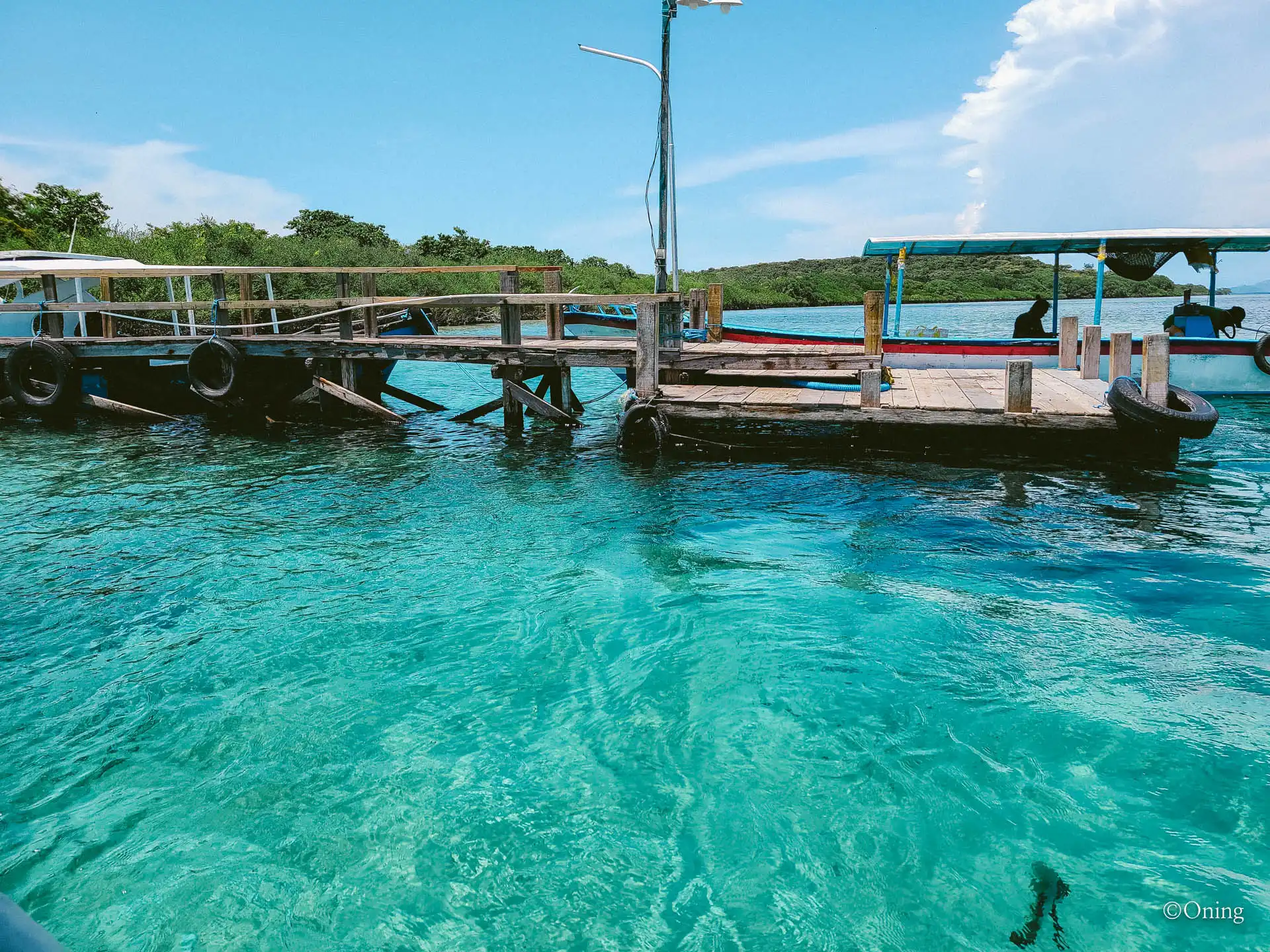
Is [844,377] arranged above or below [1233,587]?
above

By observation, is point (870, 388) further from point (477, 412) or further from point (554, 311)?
point (477, 412)

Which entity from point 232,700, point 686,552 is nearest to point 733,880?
point 232,700

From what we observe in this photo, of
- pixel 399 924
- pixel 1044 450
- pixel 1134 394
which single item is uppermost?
pixel 1134 394

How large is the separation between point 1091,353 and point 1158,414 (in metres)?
4.58

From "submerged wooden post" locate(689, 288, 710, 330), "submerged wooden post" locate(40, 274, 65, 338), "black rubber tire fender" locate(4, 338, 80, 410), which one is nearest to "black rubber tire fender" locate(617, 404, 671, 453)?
"submerged wooden post" locate(689, 288, 710, 330)

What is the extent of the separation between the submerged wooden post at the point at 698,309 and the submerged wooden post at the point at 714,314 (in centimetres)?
10

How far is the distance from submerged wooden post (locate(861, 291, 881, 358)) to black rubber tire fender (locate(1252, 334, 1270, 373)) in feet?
38.1

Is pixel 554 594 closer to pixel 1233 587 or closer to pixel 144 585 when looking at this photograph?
pixel 144 585

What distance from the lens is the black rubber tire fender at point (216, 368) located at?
50.9 feet

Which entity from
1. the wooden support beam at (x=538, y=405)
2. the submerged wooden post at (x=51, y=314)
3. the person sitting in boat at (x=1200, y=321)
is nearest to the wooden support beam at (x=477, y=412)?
the wooden support beam at (x=538, y=405)

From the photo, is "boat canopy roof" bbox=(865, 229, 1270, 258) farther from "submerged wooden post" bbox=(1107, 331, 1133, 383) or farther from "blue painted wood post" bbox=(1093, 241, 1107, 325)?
"submerged wooden post" bbox=(1107, 331, 1133, 383)

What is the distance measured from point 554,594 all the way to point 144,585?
3.71 m

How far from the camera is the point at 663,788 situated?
4668 millimetres

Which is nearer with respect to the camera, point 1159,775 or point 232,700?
point 1159,775
